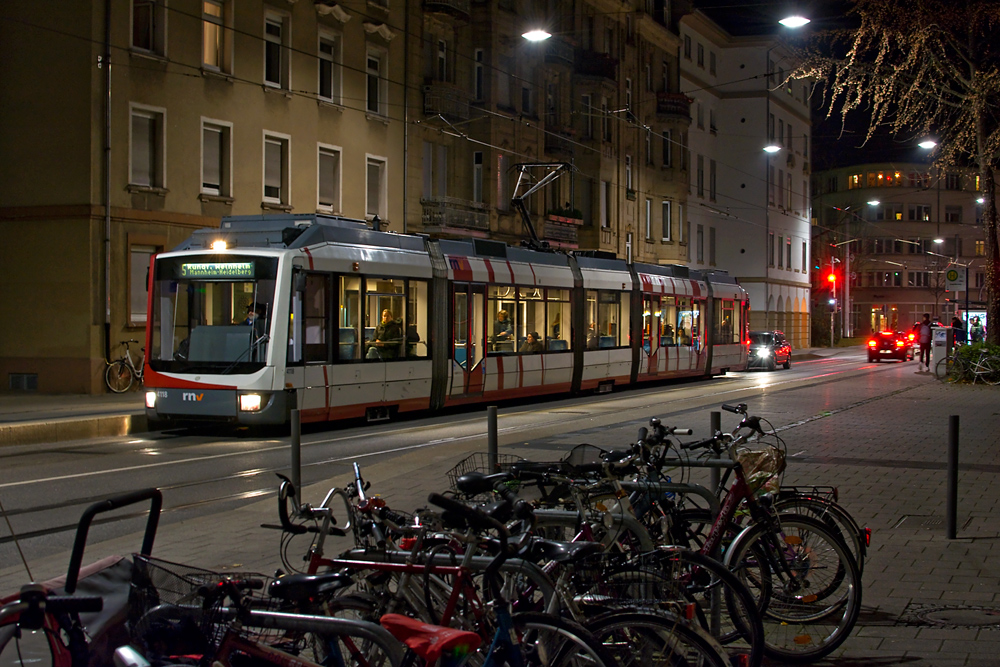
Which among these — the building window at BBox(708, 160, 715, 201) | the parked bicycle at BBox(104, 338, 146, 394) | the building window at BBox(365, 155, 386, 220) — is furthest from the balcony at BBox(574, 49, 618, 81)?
the parked bicycle at BBox(104, 338, 146, 394)

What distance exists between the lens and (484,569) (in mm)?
3844

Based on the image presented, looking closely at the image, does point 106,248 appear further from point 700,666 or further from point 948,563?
point 700,666

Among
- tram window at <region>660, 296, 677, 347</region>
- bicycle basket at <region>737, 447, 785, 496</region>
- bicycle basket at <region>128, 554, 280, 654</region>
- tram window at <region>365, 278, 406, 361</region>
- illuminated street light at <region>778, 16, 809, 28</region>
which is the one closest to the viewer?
bicycle basket at <region>128, 554, 280, 654</region>

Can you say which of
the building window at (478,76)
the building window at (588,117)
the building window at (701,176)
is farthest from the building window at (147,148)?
the building window at (701,176)

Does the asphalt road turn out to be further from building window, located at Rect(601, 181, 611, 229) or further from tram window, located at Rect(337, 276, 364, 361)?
building window, located at Rect(601, 181, 611, 229)

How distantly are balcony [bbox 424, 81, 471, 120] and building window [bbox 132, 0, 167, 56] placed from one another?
35.9 ft

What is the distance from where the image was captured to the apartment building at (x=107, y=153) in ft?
81.3

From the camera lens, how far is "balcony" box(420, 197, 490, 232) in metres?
35.7

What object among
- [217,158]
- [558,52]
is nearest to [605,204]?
[558,52]

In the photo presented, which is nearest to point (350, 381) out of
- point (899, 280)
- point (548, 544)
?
point (548, 544)

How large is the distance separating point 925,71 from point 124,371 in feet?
63.2

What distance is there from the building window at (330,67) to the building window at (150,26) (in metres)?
6.29

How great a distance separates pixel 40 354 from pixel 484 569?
2374 cm

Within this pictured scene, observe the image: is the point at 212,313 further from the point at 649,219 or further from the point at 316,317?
the point at 649,219
